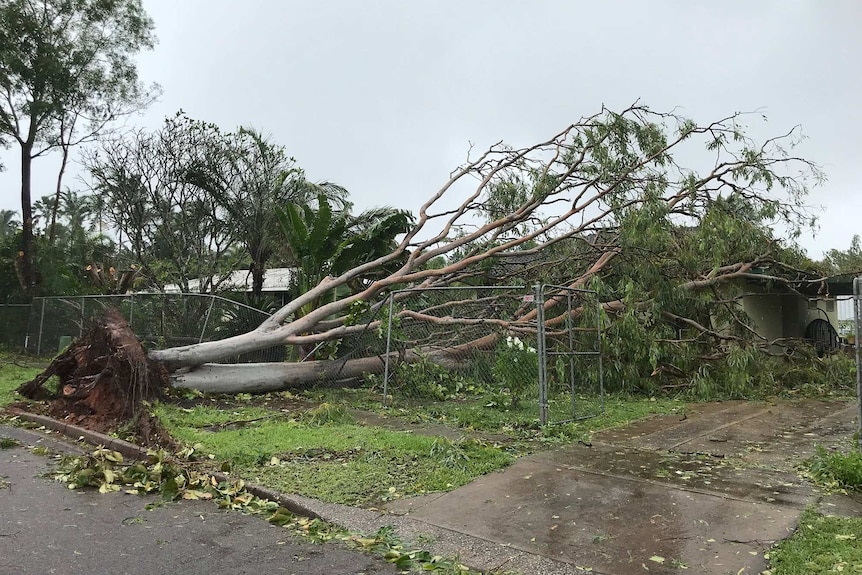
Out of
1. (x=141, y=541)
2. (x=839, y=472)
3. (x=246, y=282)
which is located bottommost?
(x=141, y=541)

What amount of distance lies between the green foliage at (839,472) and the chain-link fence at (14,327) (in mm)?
18504

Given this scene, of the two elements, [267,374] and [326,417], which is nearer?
[326,417]

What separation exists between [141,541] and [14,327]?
53.8 feet

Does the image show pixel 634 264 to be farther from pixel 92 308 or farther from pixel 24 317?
pixel 24 317

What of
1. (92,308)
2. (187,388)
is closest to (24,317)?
(92,308)

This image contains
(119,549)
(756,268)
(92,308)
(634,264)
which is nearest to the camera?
(119,549)

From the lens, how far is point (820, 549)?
3695 mm

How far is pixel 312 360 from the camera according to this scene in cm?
1180

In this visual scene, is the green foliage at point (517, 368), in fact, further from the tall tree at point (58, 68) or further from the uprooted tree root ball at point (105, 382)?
the tall tree at point (58, 68)

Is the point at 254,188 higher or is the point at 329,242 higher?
the point at 254,188

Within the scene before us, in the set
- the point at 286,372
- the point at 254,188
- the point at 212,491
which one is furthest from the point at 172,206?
the point at 212,491

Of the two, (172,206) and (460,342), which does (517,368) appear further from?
(172,206)

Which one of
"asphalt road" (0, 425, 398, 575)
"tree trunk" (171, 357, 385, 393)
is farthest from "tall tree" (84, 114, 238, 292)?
"asphalt road" (0, 425, 398, 575)

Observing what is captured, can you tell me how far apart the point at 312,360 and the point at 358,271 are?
1825 millimetres
